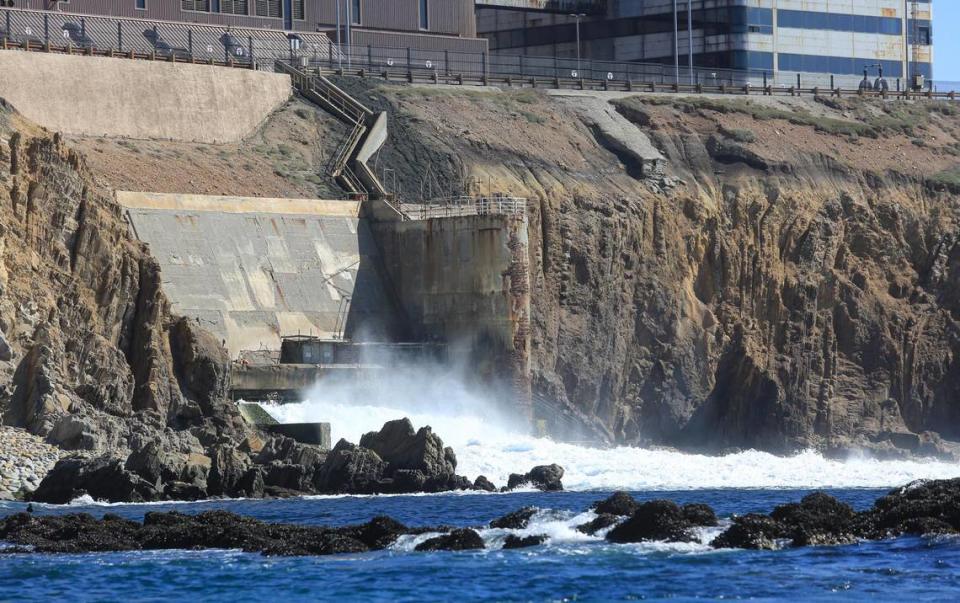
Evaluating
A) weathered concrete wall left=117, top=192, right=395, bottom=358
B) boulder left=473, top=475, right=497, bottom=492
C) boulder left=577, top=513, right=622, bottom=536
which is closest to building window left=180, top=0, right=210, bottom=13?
weathered concrete wall left=117, top=192, right=395, bottom=358

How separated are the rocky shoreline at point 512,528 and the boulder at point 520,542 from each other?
0.06ft

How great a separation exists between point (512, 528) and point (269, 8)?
52.6 metres

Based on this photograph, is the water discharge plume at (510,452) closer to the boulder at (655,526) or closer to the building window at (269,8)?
the boulder at (655,526)

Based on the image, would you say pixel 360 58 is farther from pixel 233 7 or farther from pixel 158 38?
pixel 158 38

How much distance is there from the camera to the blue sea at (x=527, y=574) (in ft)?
112

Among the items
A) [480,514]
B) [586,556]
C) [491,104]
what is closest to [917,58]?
[491,104]

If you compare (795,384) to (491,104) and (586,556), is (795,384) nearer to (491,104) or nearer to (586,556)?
(491,104)

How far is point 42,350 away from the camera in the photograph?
55.5m

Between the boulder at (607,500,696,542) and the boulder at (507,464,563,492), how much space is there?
1831 cm

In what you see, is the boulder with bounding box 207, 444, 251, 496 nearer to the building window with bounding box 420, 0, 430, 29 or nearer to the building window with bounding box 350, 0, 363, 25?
the building window with bounding box 350, 0, 363, 25

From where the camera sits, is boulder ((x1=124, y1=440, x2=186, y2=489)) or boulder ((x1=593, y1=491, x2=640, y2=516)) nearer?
boulder ((x1=593, y1=491, x2=640, y2=516))

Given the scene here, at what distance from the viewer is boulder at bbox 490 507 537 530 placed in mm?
41688

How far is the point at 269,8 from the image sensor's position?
90375 millimetres

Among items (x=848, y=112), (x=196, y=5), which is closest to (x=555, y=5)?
(x=848, y=112)
